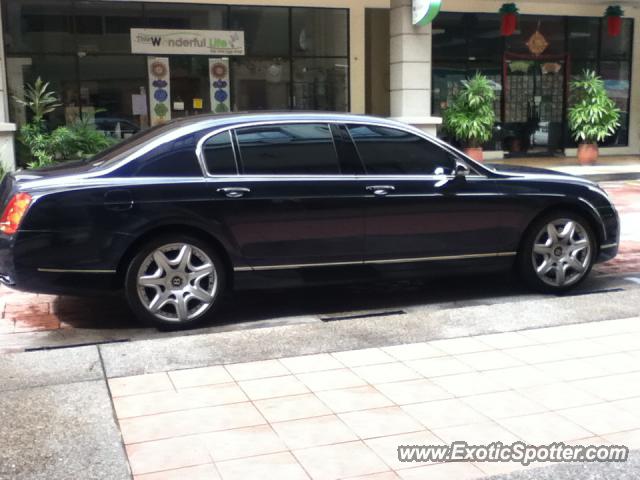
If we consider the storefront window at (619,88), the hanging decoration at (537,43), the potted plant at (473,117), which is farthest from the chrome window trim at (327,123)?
the storefront window at (619,88)

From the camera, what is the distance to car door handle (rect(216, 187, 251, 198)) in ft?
19.5

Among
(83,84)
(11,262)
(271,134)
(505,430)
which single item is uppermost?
(83,84)

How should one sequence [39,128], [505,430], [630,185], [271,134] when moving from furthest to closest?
1. [630,185]
2. [39,128]
3. [271,134]
4. [505,430]

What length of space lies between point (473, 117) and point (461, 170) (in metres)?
11.7

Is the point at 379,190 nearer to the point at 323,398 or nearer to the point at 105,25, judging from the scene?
the point at 323,398

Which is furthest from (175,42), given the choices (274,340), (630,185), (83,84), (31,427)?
(31,427)

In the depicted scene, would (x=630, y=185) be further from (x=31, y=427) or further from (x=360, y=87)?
(x=31, y=427)

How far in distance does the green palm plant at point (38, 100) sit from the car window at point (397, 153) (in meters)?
9.29

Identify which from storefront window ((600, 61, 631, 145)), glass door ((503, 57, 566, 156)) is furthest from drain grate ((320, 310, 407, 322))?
storefront window ((600, 61, 631, 145))

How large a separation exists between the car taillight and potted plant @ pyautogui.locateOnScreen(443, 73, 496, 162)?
13.2 metres

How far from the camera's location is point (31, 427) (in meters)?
4.15

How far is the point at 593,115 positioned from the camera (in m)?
18.5

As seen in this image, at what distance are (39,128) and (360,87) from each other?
798 cm

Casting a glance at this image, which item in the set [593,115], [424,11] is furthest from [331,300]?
[593,115]
